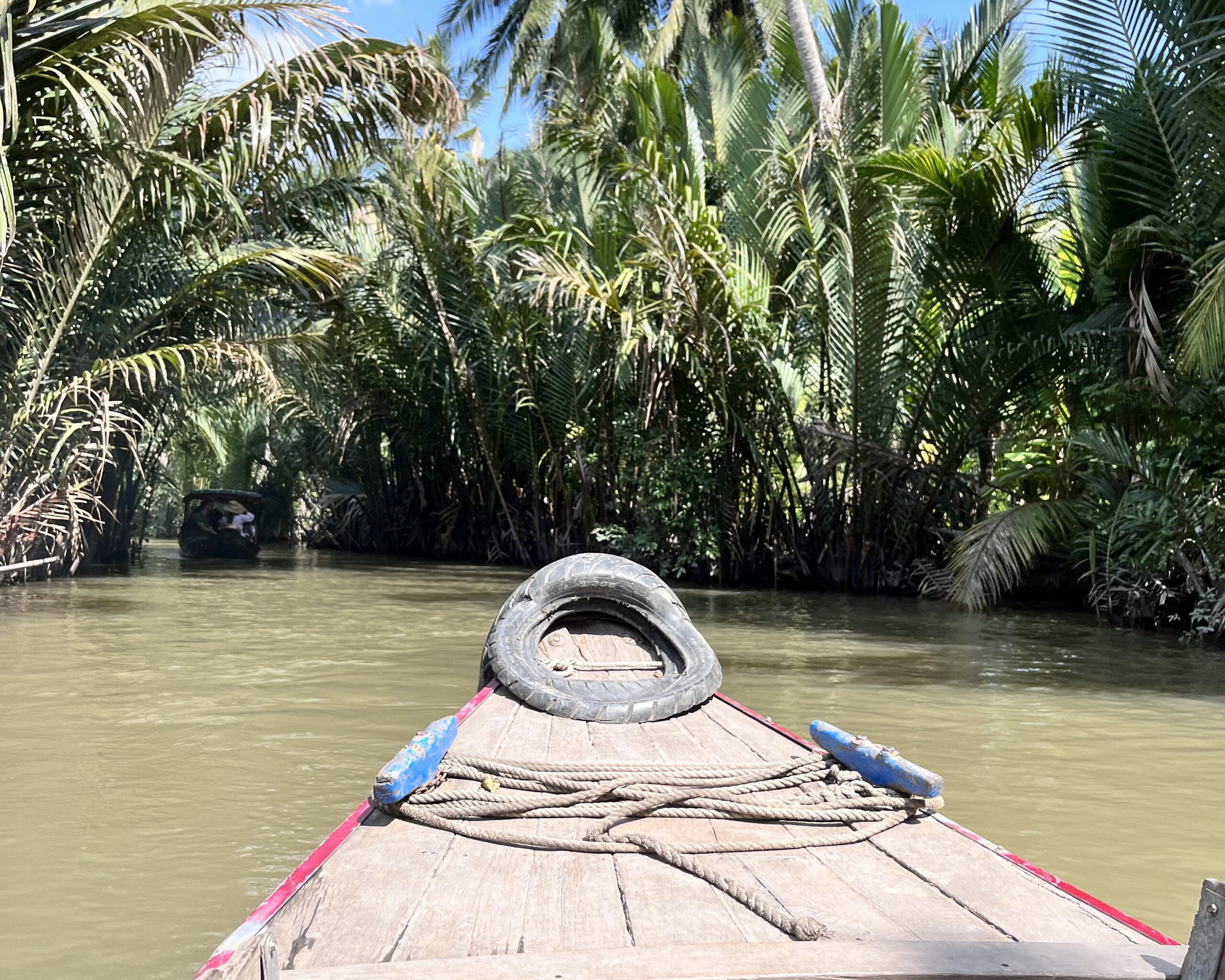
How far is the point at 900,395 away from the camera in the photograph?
13539mm

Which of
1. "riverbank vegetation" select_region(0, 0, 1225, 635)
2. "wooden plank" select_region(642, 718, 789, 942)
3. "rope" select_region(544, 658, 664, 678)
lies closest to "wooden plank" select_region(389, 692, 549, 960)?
"wooden plank" select_region(642, 718, 789, 942)

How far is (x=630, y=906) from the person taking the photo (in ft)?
8.36

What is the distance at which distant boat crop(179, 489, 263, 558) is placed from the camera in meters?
19.9

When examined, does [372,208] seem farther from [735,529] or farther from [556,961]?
[556,961]

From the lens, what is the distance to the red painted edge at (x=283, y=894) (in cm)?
203

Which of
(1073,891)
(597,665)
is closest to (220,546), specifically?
(597,665)

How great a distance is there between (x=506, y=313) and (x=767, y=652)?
947 cm

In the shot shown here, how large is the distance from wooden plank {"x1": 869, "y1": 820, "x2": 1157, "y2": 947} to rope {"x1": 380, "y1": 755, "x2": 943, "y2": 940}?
11 centimetres

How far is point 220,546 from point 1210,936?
19534mm

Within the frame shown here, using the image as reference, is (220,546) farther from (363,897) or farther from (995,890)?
(995,890)

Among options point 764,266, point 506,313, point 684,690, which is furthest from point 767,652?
point 506,313

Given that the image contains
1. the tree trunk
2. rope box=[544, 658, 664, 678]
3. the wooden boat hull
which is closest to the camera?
Result: rope box=[544, 658, 664, 678]

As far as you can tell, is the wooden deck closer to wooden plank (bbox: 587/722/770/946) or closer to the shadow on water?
wooden plank (bbox: 587/722/770/946)

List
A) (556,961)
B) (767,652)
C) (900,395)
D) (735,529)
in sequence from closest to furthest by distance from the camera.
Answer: (556,961), (767,652), (900,395), (735,529)
